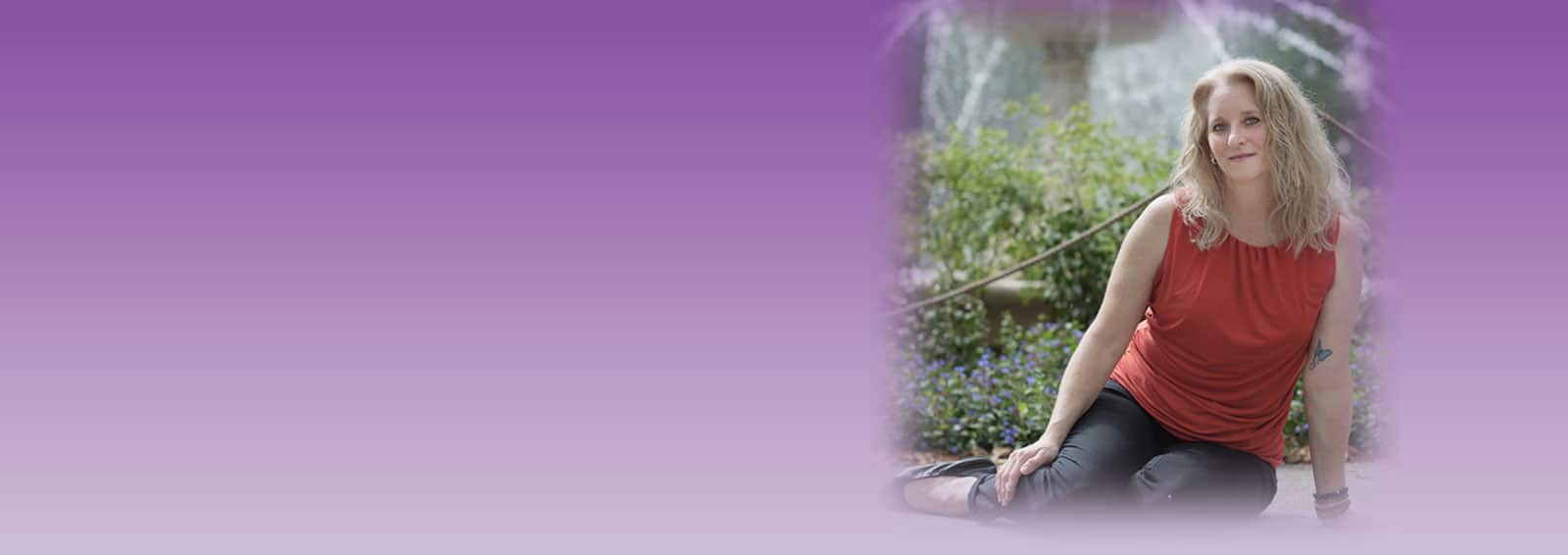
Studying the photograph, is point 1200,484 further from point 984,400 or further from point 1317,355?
point 984,400

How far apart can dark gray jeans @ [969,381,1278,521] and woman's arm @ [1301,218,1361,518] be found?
5.1 inches

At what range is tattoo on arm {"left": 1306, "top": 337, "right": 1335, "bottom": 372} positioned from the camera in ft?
8.04

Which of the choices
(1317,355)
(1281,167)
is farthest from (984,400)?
(1281,167)

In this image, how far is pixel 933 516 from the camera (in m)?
2.66

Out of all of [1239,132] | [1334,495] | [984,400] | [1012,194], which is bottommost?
[1334,495]

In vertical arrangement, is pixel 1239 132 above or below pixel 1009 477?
above

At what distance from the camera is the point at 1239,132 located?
7.84ft

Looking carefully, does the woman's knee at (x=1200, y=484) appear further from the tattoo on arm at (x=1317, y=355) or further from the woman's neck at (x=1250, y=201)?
the woman's neck at (x=1250, y=201)

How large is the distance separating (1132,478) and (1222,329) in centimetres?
31

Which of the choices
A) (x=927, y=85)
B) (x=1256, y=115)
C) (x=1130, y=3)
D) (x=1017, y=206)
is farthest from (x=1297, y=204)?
(x=927, y=85)

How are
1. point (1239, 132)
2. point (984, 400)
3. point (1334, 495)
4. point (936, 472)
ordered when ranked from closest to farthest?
point (1239, 132), point (1334, 495), point (936, 472), point (984, 400)

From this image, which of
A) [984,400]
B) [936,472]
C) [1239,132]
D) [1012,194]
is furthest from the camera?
[1012,194]

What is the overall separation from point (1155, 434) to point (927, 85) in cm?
623

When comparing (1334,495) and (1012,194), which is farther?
(1012,194)
